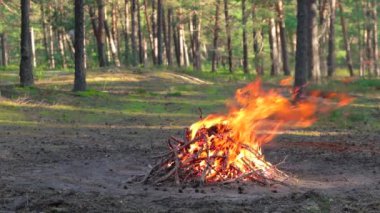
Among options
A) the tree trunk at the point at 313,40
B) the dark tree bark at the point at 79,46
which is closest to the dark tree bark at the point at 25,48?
the dark tree bark at the point at 79,46

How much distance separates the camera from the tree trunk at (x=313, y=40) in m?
27.5

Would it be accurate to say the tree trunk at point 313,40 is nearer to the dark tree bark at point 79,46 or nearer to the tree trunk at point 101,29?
the dark tree bark at point 79,46

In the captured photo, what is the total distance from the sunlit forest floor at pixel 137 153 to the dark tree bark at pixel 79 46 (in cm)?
64

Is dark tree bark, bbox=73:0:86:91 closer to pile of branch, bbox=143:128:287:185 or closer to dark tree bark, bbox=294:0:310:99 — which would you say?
dark tree bark, bbox=294:0:310:99

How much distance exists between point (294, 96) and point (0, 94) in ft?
36.5

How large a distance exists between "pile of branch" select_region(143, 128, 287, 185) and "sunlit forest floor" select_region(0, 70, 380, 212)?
0.86 ft

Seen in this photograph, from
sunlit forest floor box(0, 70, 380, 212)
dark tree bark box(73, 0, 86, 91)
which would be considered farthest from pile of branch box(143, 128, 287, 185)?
dark tree bark box(73, 0, 86, 91)

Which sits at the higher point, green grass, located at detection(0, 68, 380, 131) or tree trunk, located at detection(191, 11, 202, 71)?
tree trunk, located at detection(191, 11, 202, 71)

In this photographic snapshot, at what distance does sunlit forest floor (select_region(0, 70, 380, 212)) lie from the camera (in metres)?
8.29

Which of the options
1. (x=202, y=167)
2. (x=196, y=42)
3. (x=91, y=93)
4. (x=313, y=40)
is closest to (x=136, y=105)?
(x=91, y=93)

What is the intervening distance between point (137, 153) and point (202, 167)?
3.94 m

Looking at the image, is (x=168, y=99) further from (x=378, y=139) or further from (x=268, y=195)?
(x=268, y=195)

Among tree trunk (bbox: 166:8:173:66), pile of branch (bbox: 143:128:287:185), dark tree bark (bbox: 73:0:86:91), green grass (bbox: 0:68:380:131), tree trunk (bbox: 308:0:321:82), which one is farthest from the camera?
tree trunk (bbox: 166:8:173:66)

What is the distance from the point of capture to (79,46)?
80.7 feet
